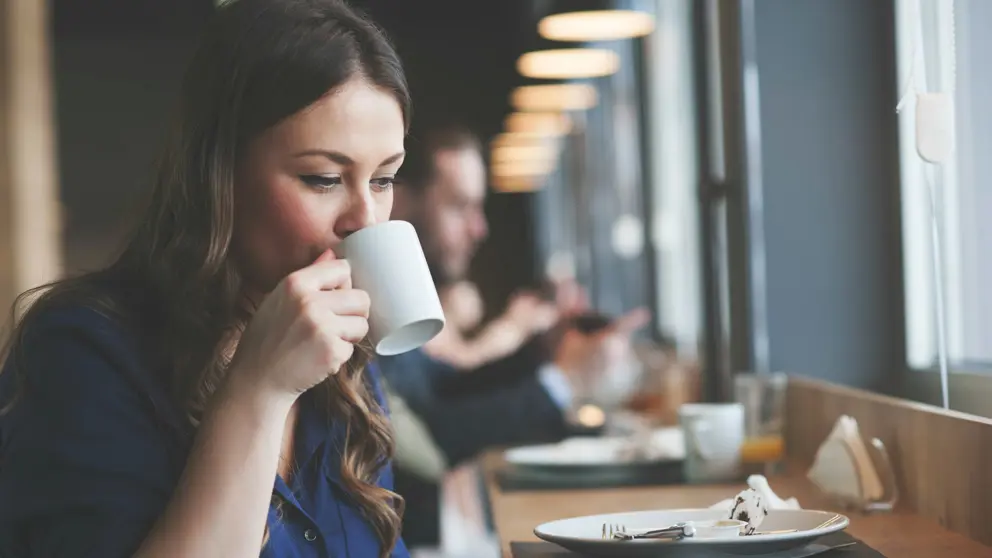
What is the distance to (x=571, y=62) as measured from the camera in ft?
16.4

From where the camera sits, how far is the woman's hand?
1.16m

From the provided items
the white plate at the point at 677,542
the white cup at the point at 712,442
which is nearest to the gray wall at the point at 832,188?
the white cup at the point at 712,442

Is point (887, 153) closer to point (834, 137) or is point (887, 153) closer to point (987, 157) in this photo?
point (834, 137)

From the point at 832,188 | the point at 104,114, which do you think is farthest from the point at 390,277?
the point at 104,114

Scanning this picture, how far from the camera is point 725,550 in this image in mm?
1097

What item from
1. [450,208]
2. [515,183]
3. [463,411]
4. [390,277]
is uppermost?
[515,183]

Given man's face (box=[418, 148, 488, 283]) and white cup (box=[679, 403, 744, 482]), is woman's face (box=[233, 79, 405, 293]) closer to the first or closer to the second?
white cup (box=[679, 403, 744, 482])

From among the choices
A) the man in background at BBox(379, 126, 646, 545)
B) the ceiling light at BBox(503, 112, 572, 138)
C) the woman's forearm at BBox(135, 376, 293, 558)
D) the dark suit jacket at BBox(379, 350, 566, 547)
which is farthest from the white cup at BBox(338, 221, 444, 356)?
the ceiling light at BBox(503, 112, 572, 138)

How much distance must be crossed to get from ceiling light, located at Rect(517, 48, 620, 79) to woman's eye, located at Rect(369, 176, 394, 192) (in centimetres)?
360

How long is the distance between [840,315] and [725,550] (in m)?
1.40

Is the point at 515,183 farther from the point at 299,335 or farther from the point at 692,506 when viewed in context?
the point at 299,335

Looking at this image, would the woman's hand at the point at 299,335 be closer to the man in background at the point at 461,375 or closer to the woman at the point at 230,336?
the woman at the point at 230,336

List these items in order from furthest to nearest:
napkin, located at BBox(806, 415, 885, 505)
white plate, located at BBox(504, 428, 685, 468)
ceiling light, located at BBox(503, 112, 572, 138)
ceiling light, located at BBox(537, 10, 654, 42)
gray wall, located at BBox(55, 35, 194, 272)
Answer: gray wall, located at BBox(55, 35, 194, 272) → ceiling light, located at BBox(503, 112, 572, 138) → ceiling light, located at BBox(537, 10, 654, 42) → white plate, located at BBox(504, 428, 685, 468) → napkin, located at BBox(806, 415, 885, 505)

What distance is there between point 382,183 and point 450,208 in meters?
2.70
